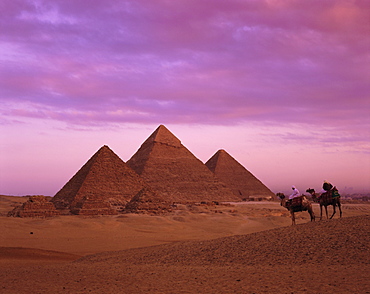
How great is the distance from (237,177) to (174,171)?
20077 mm

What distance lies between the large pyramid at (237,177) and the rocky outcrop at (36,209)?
190 feet

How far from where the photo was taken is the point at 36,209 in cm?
3036

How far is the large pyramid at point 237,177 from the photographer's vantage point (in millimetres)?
86188

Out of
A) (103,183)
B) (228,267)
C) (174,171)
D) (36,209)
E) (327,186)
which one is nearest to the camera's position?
(228,267)

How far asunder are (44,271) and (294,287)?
20.0 ft

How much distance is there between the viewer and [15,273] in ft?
32.3

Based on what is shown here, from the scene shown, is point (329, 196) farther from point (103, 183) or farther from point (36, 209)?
point (103, 183)

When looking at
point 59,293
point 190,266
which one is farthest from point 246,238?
point 59,293

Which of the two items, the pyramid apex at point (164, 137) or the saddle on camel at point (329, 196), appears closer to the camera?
the saddle on camel at point (329, 196)

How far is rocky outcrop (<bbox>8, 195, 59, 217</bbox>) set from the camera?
30.0 metres

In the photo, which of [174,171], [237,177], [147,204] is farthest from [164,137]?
[147,204]

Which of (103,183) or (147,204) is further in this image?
(103,183)

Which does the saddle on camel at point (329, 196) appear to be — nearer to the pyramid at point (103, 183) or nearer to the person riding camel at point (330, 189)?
the person riding camel at point (330, 189)

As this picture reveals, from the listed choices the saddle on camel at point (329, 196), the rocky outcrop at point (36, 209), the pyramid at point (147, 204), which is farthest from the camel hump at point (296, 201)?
the rocky outcrop at point (36, 209)
